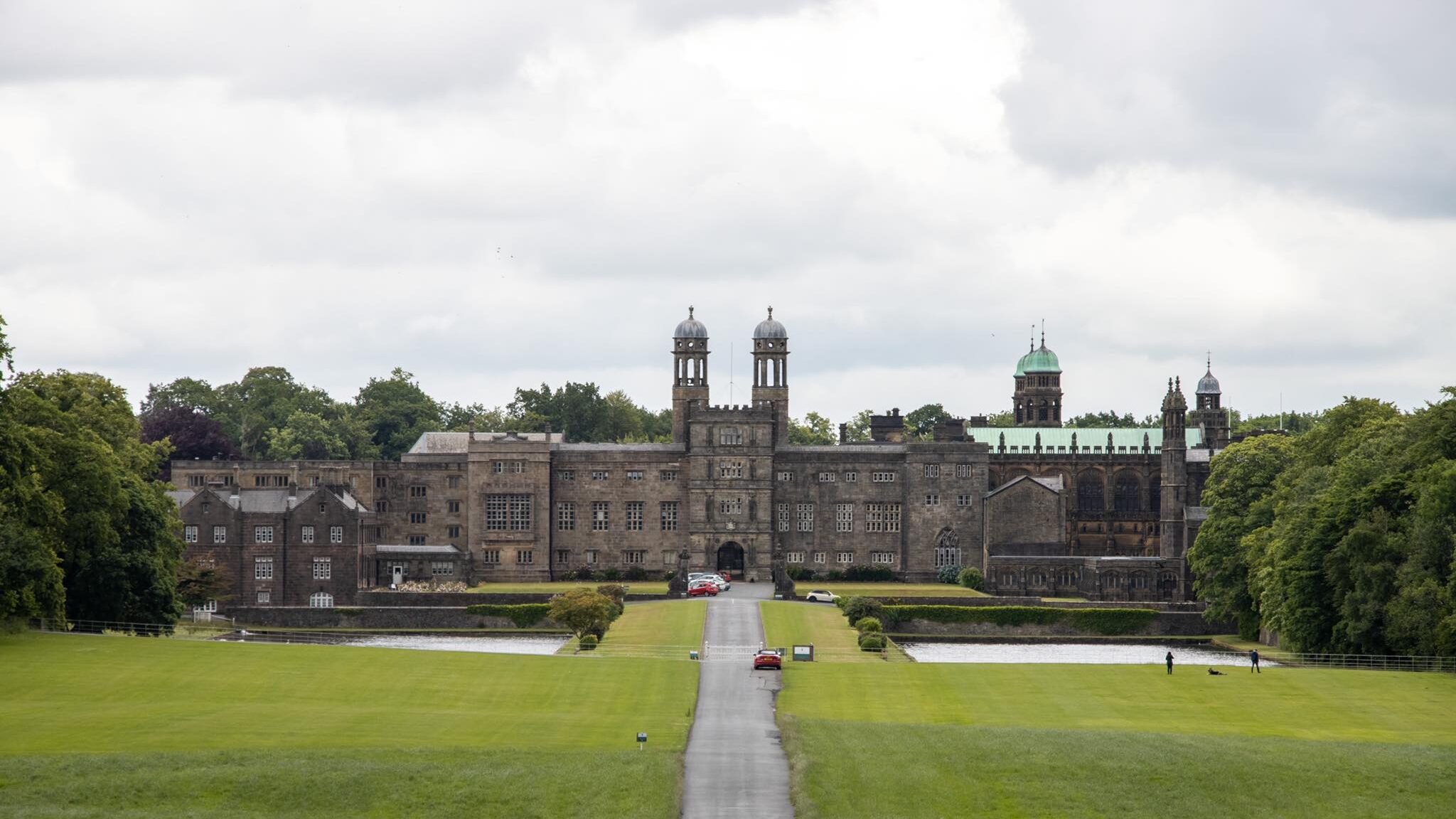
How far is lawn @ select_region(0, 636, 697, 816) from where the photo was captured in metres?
53.0

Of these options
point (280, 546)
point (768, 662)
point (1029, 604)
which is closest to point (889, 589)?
point (1029, 604)

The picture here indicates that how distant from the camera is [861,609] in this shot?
10794 centimetres

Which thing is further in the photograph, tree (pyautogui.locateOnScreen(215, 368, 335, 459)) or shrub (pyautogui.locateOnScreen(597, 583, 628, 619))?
tree (pyautogui.locateOnScreen(215, 368, 335, 459))

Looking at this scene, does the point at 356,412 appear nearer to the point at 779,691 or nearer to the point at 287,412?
the point at 287,412

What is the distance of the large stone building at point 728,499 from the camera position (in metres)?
136

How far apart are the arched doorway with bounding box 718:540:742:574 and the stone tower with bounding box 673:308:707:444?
816 centimetres

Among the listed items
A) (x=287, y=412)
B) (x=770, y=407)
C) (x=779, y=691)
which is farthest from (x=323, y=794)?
(x=287, y=412)

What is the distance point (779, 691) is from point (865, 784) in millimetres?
19794

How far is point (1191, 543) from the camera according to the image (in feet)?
435

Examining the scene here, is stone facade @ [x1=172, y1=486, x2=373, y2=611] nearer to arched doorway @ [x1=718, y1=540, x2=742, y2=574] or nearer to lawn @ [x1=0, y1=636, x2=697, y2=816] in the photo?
arched doorway @ [x1=718, y1=540, x2=742, y2=574]

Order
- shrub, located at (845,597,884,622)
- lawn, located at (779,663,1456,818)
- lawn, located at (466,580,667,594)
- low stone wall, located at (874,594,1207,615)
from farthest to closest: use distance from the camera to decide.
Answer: lawn, located at (466,580,667,594)
low stone wall, located at (874,594,1207,615)
shrub, located at (845,597,884,622)
lawn, located at (779,663,1456,818)

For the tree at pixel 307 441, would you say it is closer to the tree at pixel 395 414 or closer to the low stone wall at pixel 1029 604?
the tree at pixel 395 414

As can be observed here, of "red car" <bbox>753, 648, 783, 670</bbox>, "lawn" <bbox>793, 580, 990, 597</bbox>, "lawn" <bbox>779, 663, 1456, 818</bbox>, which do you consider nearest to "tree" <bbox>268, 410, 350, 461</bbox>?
"lawn" <bbox>793, 580, 990, 597</bbox>

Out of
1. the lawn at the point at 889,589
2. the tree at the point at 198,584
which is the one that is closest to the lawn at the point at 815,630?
the lawn at the point at 889,589
